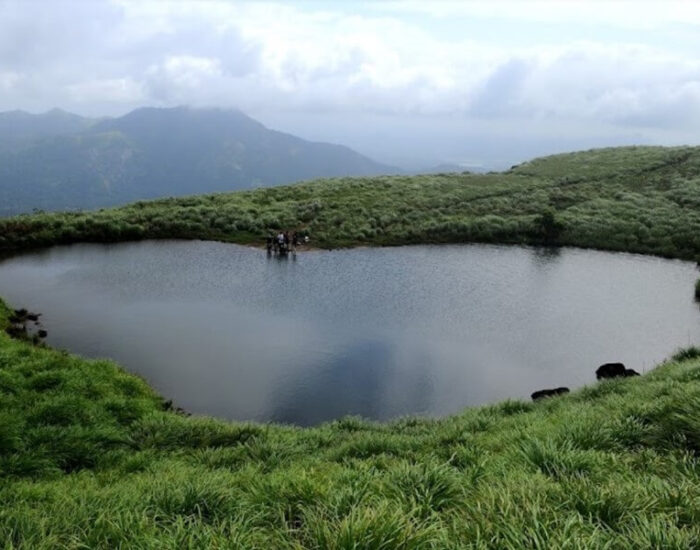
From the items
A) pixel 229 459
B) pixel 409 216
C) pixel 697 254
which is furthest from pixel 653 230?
pixel 229 459

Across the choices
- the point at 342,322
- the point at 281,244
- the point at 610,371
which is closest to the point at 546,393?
the point at 610,371

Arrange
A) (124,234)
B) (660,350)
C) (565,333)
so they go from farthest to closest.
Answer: (124,234) < (565,333) < (660,350)

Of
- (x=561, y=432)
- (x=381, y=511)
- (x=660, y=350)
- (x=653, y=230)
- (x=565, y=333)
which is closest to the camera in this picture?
(x=381, y=511)

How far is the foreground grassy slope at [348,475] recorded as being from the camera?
6207mm

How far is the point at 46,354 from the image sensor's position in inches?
794

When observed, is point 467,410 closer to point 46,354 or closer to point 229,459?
point 229,459

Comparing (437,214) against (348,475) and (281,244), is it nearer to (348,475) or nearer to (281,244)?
(281,244)

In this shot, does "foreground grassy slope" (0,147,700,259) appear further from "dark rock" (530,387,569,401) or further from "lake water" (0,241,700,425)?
"dark rock" (530,387,569,401)

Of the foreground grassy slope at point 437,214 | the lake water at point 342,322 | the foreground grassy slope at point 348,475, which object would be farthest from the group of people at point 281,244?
the foreground grassy slope at point 348,475

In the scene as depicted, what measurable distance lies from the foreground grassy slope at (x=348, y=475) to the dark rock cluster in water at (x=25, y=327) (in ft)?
25.7

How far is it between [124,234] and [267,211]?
19.3 m

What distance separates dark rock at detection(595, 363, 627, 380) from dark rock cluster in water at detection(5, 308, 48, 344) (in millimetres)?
28156

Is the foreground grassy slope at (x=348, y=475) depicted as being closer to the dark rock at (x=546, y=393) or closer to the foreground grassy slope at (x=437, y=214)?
the dark rock at (x=546, y=393)

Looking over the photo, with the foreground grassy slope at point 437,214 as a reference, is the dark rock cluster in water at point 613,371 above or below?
below
